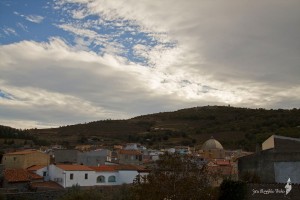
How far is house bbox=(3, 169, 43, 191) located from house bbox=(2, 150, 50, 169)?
34.8ft

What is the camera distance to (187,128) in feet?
497

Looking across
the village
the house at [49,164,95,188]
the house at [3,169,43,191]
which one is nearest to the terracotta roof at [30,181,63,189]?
the village

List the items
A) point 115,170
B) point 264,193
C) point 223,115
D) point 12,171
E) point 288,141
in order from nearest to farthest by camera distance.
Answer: point 264,193 < point 288,141 < point 12,171 < point 115,170 < point 223,115

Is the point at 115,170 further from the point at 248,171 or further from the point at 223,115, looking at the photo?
the point at 223,115

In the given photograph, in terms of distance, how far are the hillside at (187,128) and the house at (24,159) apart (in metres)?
50.8

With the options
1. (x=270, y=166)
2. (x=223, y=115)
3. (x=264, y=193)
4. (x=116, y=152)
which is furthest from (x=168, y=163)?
(x=223, y=115)

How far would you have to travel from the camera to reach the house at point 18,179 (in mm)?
51438

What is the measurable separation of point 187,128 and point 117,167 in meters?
93.9

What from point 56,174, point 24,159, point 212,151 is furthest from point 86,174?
point 212,151

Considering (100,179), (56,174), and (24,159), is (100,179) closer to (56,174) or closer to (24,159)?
(56,174)

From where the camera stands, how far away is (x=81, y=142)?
396 ft

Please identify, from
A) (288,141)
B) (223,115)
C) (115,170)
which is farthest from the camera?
(223,115)

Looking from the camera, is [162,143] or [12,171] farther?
[162,143]

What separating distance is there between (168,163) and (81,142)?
100145mm
